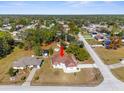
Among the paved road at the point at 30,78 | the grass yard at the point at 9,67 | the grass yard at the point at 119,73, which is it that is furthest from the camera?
the grass yard at the point at 119,73

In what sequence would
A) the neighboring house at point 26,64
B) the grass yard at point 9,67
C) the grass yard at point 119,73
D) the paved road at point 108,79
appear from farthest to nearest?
the neighboring house at point 26,64 < the grass yard at point 119,73 < the grass yard at point 9,67 < the paved road at point 108,79

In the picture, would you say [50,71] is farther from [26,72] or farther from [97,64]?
[97,64]

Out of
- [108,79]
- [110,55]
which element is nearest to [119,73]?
[108,79]

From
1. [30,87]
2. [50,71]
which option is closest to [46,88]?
[30,87]

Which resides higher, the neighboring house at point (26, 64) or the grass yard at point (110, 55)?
the neighboring house at point (26, 64)

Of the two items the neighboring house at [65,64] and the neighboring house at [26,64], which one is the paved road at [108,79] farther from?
the neighboring house at [26,64]

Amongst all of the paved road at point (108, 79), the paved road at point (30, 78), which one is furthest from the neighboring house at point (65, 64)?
the paved road at point (108, 79)

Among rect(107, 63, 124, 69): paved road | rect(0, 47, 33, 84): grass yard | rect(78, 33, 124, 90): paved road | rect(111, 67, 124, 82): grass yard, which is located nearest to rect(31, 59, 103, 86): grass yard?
rect(78, 33, 124, 90): paved road
